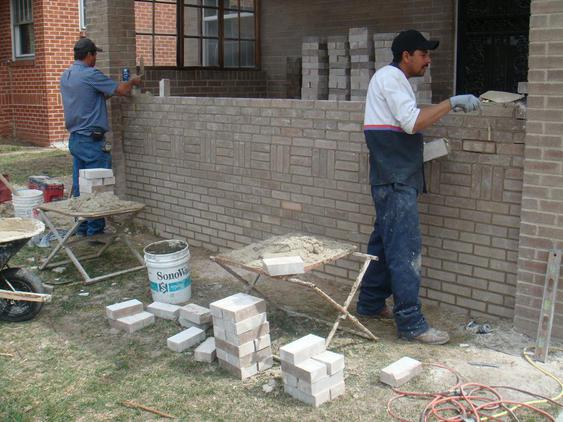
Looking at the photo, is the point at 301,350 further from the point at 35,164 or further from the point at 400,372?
the point at 35,164

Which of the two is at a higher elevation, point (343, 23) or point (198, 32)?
point (343, 23)

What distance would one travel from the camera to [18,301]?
5578mm

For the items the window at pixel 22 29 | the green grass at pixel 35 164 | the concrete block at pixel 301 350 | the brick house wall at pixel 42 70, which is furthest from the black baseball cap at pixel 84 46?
the window at pixel 22 29

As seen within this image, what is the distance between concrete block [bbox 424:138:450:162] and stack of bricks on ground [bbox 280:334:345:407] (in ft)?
5.51

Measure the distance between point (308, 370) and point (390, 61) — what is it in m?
5.19

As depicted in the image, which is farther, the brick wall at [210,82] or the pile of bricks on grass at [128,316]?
the brick wall at [210,82]

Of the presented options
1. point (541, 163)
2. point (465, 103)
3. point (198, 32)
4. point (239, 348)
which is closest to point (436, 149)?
point (465, 103)

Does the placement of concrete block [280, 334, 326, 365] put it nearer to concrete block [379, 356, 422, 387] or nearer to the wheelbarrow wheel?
concrete block [379, 356, 422, 387]

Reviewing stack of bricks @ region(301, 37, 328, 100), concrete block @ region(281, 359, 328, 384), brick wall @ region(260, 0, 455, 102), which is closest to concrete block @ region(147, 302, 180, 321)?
concrete block @ region(281, 359, 328, 384)

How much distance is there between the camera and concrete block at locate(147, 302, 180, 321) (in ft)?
17.8

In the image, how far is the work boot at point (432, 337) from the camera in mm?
4754

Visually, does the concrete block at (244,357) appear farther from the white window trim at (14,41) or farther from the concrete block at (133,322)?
the white window trim at (14,41)

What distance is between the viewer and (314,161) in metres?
6.06

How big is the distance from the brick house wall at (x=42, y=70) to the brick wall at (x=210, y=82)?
599cm
